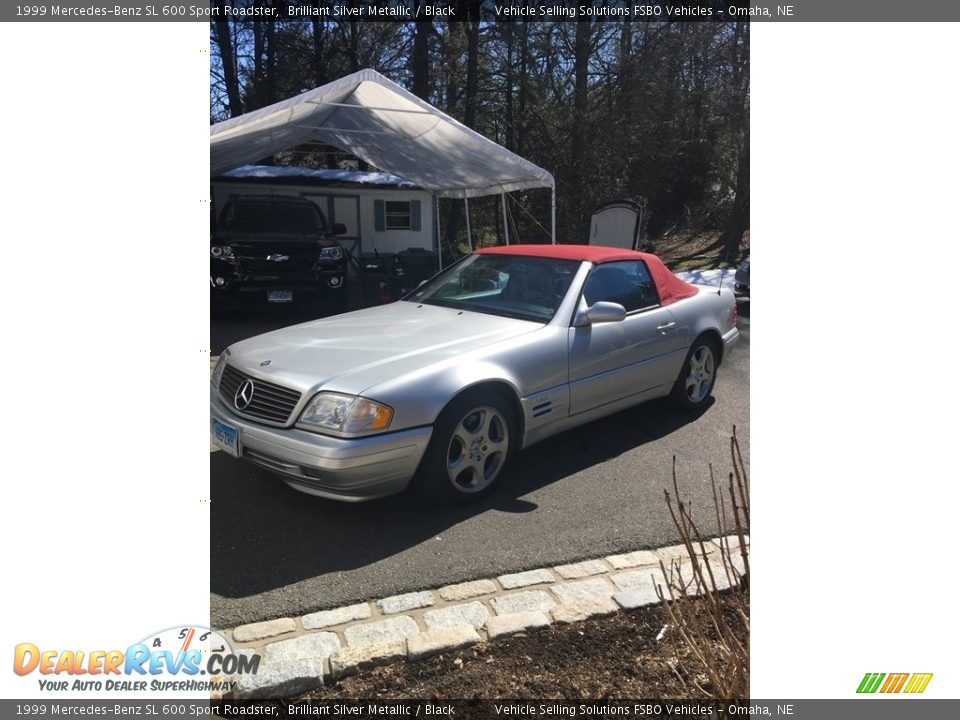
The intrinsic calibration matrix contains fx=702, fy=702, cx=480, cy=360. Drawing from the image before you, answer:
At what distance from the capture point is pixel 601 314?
4523mm

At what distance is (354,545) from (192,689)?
143 centimetres

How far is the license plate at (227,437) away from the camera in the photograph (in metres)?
3.75

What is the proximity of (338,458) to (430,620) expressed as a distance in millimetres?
944

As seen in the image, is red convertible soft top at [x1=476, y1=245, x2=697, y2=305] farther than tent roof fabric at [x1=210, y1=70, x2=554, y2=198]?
No

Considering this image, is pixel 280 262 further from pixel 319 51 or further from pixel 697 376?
pixel 319 51

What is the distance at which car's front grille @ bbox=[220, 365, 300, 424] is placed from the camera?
11.9 feet

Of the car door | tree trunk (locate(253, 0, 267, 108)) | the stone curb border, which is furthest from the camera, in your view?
tree trunk (locate(253, 0, 267, 108))

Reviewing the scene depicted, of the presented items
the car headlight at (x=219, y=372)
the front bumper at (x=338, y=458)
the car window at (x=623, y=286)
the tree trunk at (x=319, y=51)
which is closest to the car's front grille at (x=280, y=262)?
the car headlight at (x=219, y=372)

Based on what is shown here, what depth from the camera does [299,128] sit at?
10.5 m

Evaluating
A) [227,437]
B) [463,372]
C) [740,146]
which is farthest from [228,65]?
[463,372]

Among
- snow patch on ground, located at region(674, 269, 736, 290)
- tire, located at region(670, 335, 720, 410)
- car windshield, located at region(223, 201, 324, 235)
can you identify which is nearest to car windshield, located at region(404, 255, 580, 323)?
tire, located at region(670, 335, 720, 410)

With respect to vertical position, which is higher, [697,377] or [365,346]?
[365,346]

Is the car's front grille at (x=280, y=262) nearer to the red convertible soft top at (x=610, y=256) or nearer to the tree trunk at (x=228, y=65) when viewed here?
the red convertible soft top at (x=610, y=256)
